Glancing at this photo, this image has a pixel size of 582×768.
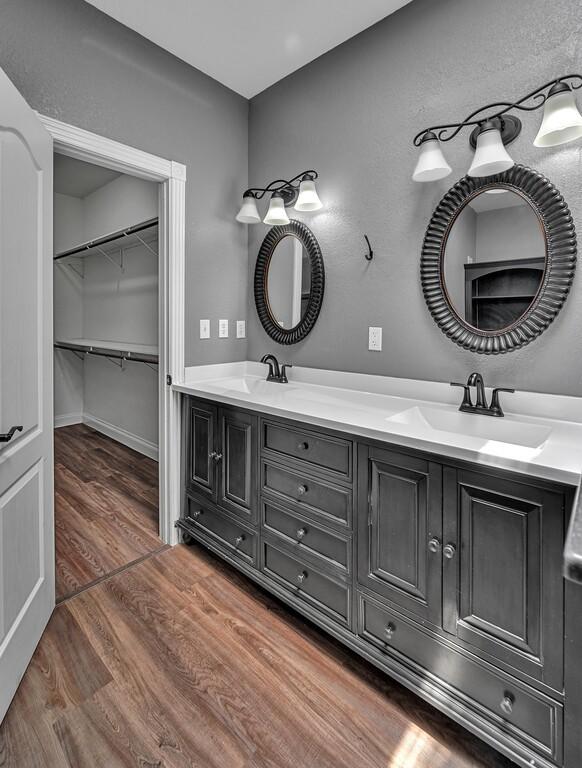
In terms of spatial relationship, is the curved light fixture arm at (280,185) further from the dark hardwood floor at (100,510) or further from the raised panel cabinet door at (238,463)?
the dark hardwood floor at (100,510)

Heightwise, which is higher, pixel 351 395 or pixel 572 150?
pixel 572 150

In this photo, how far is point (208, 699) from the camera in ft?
4.68

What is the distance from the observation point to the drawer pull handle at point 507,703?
3.89ft

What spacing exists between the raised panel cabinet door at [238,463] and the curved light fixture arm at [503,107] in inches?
56.6

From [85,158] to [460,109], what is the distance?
5.60ft

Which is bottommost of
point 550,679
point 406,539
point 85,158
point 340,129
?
point 550,679

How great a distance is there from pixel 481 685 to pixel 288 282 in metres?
2.03

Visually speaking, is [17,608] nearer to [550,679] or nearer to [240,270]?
[550,679]

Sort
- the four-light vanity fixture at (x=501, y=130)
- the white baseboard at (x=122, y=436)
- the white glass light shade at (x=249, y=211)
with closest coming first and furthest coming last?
the four-light vanity fixture at (x=501, y=130), the white glass light shade at (x=249, y=211), the white baseboard at (x=122, y=436)

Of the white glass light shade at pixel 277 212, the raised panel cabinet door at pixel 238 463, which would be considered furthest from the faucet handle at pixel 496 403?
the white glass light shade at pixel 277 212

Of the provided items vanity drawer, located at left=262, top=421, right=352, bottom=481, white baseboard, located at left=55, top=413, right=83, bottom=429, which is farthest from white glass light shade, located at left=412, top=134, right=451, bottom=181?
white baseboard, located at left=55, top=413, right=83, bottom=429

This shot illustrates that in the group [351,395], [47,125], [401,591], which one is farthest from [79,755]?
[47,125]

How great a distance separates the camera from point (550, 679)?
43.8 inches

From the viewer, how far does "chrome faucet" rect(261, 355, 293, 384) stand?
2.44 meters
